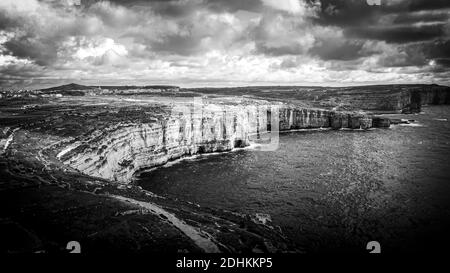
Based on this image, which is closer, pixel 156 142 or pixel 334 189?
pixel 334 189

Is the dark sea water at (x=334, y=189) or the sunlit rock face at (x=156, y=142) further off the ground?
the sunlit rock face at (x=156, y=142)

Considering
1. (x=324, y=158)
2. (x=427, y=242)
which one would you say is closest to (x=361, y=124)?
(x=324, y=158)

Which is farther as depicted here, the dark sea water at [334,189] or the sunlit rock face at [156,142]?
the sunlit rock face at [156,142]

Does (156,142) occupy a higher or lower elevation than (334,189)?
higher
